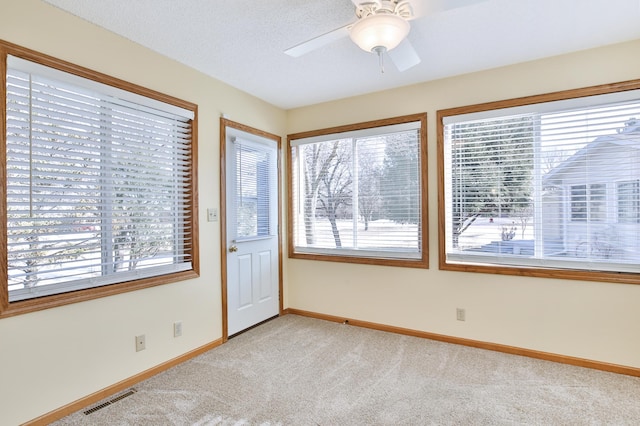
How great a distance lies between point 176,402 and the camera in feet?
7.10

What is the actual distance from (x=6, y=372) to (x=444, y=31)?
3.42 m

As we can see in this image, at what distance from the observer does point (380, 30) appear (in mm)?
1645

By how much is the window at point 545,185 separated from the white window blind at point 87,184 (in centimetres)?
250

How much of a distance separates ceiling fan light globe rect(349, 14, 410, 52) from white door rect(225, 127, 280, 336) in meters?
1.90

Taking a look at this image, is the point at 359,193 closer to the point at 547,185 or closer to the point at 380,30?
the point at 547,185

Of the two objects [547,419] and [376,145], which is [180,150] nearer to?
[376,145]

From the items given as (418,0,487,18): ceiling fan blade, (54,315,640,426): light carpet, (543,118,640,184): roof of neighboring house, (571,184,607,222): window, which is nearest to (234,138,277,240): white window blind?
(54,315,640,426): light carpet

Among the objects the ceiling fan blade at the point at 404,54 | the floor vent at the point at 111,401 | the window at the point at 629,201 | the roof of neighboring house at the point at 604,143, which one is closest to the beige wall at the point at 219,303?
the floor vent at the point at 111,401

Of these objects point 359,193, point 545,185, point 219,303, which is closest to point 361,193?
point 359,193

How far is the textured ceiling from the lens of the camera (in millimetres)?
2012

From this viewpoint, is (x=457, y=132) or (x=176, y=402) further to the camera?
(x=457, y=132)

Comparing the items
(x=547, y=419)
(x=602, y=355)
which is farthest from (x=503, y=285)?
(x=547, y=419)

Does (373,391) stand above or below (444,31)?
below

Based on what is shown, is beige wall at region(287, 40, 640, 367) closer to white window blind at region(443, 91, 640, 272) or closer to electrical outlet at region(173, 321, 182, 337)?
white window blind at region(443, 91, 640, 272)
